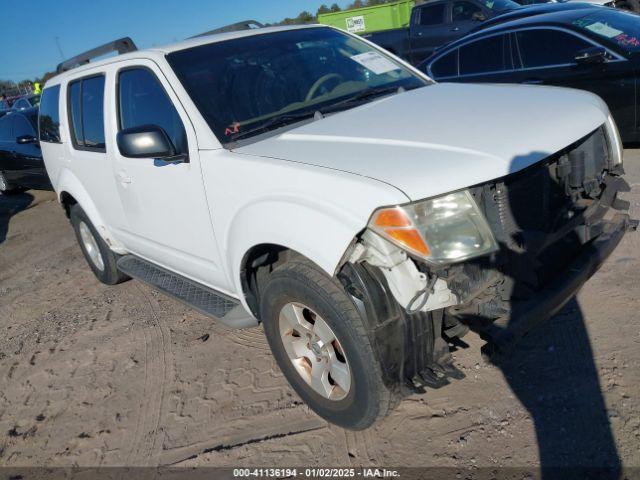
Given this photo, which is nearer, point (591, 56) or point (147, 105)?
point (147, 105)

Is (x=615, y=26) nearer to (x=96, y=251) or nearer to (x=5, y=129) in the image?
(x=96, y=251)

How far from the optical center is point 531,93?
9.53 ft

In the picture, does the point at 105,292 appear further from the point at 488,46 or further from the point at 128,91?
the point at 488,46

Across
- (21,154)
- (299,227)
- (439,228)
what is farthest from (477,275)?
(21,154)

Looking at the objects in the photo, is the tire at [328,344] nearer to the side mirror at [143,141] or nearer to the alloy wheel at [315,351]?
the alloy wheel at [315,351]

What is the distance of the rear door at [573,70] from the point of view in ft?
18.0

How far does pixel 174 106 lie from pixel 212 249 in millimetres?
857

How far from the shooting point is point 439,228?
6.91ft

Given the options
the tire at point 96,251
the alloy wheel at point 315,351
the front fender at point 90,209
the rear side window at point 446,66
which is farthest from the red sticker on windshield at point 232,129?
the rear side window at point 446,66

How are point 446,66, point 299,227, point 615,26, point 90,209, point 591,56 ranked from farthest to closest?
point 446,66
point 615,26
point 591,56
point 90,209
point 299,227

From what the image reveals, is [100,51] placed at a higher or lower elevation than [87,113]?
higher

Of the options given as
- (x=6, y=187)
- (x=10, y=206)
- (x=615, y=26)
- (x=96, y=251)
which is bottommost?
(x=10, y=206)

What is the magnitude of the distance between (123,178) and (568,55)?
494 centimetres

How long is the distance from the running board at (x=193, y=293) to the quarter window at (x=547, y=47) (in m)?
4.77
